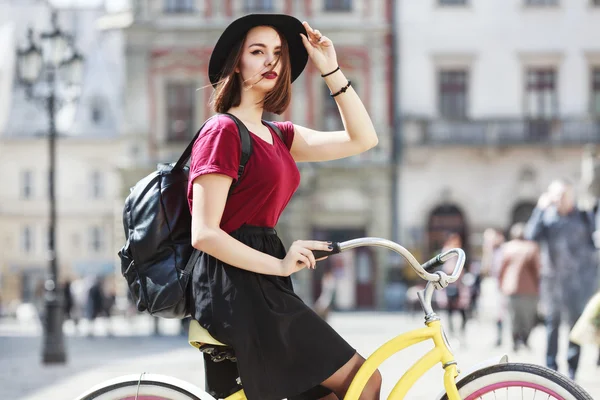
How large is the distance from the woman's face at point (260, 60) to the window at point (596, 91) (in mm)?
31909

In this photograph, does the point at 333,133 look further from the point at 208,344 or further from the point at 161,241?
the point at 208,344

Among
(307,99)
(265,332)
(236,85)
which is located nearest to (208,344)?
(265,332)

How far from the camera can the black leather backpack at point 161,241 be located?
12.3 ft

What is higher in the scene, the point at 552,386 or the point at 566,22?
the point at 566,22

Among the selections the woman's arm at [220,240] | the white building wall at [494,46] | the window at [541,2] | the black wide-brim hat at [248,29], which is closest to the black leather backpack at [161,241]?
the woman's arm at [220,240]

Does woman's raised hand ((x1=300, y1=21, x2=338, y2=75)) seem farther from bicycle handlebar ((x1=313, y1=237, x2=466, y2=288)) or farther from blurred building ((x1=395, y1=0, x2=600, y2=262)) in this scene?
blurred building ((x1=395, y1=0, x2=600, y2=262))

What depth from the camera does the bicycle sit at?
12.2ft

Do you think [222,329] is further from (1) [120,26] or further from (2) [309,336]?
(1) [120,26]

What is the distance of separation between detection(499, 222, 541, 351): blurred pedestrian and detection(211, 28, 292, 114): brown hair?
31.9 feet

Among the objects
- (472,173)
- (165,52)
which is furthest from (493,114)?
(165,52)

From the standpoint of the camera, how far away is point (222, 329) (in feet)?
12.1

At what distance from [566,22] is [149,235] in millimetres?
33244

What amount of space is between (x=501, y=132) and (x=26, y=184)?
116 ft

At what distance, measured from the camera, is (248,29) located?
3.93 metres
